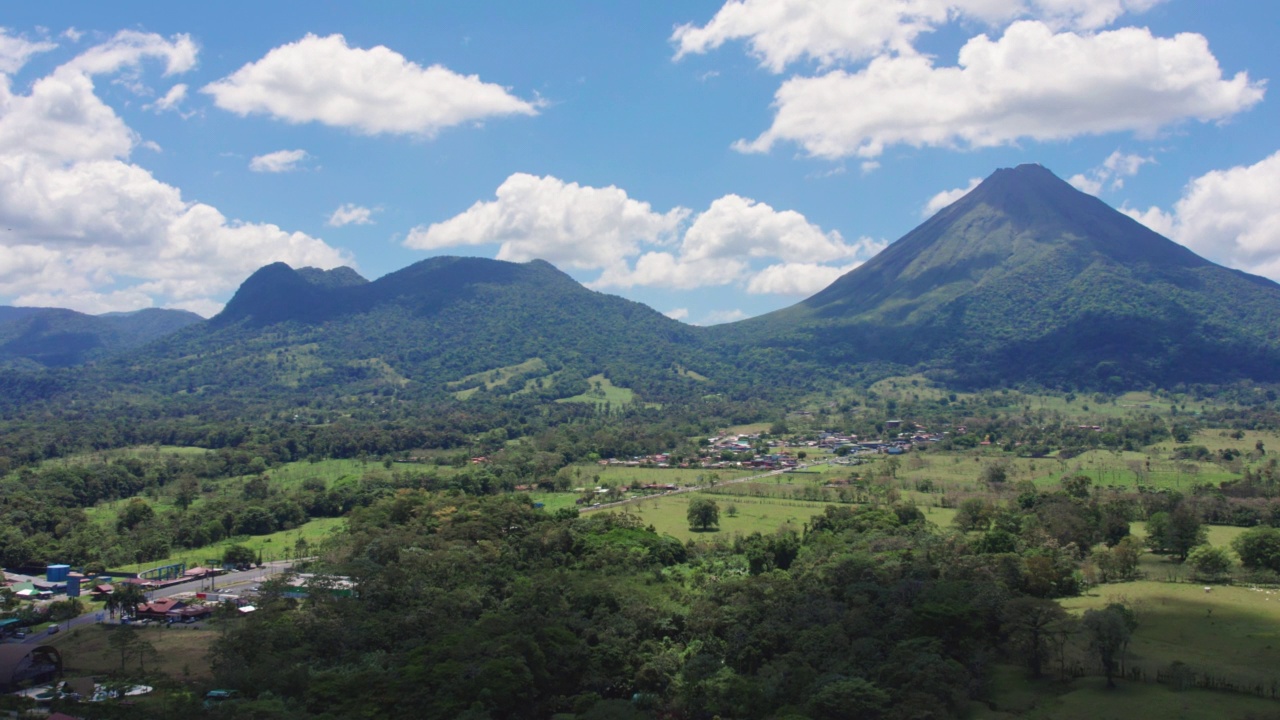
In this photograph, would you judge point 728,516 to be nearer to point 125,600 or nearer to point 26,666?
point 125,600

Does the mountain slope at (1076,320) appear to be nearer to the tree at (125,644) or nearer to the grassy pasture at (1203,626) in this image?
the grassy pasture at (1203,626)

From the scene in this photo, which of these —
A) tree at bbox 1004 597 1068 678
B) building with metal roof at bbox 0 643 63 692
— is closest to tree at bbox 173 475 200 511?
building with metal roof at bbox 0 643 63 692

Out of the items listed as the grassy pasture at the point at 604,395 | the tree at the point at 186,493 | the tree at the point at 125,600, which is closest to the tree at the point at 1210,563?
the tree at the point at 125,600

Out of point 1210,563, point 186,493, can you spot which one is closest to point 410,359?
point 186,493

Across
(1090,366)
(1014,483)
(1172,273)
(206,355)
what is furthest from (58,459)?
(1172,273)

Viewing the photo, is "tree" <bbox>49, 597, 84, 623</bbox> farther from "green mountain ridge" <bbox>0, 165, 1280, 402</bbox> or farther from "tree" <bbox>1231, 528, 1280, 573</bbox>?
"green mountain ridge" <bbox>0, 165, 1280, 402</bbox>

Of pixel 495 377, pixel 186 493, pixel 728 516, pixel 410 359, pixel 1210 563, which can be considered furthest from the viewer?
pixel 410 359
